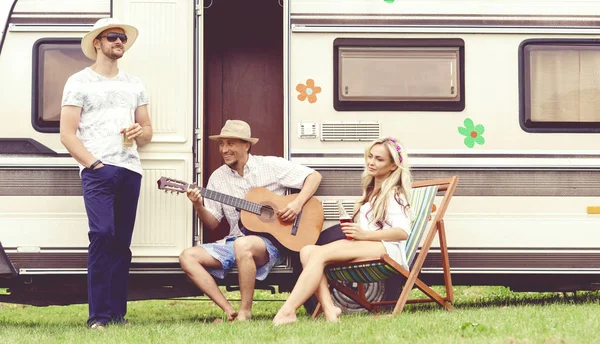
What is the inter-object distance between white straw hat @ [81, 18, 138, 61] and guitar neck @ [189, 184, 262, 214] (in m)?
1.15

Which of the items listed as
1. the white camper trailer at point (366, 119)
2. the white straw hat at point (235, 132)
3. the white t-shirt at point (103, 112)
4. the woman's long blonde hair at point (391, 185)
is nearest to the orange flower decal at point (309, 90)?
the white camper trailer at point (366, 119)

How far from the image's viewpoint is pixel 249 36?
7.91 meters

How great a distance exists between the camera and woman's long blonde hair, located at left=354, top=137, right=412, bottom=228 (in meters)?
5.70

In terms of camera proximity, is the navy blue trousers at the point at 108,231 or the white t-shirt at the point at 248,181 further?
the white t-shirt at the point at 248,181

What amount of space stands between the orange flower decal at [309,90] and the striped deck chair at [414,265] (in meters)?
0.97

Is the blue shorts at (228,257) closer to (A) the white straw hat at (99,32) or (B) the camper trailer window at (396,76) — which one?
(B) the camper trailer window at (396,76)

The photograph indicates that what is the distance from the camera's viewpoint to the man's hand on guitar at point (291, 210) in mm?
6164

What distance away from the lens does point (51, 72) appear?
20.6 feet

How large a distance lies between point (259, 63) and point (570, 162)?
2.96m

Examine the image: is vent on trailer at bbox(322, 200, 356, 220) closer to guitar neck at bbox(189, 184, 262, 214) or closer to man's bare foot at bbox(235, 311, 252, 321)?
guitar neck at bbox(189, 184, 262, 214)

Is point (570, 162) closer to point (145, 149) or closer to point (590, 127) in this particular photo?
point (590, 127)

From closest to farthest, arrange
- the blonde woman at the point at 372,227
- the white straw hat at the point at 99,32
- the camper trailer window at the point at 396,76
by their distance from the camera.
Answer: the blonde woman at the point at 372,227 < the white straw hat at the point at 99,32 < the camper trailer window at the point at 396,76

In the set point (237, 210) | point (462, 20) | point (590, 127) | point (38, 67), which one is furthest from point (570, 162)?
point (38, 67)

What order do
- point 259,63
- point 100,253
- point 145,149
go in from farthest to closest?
point 259,63 → point 145,149 → point 100,253
